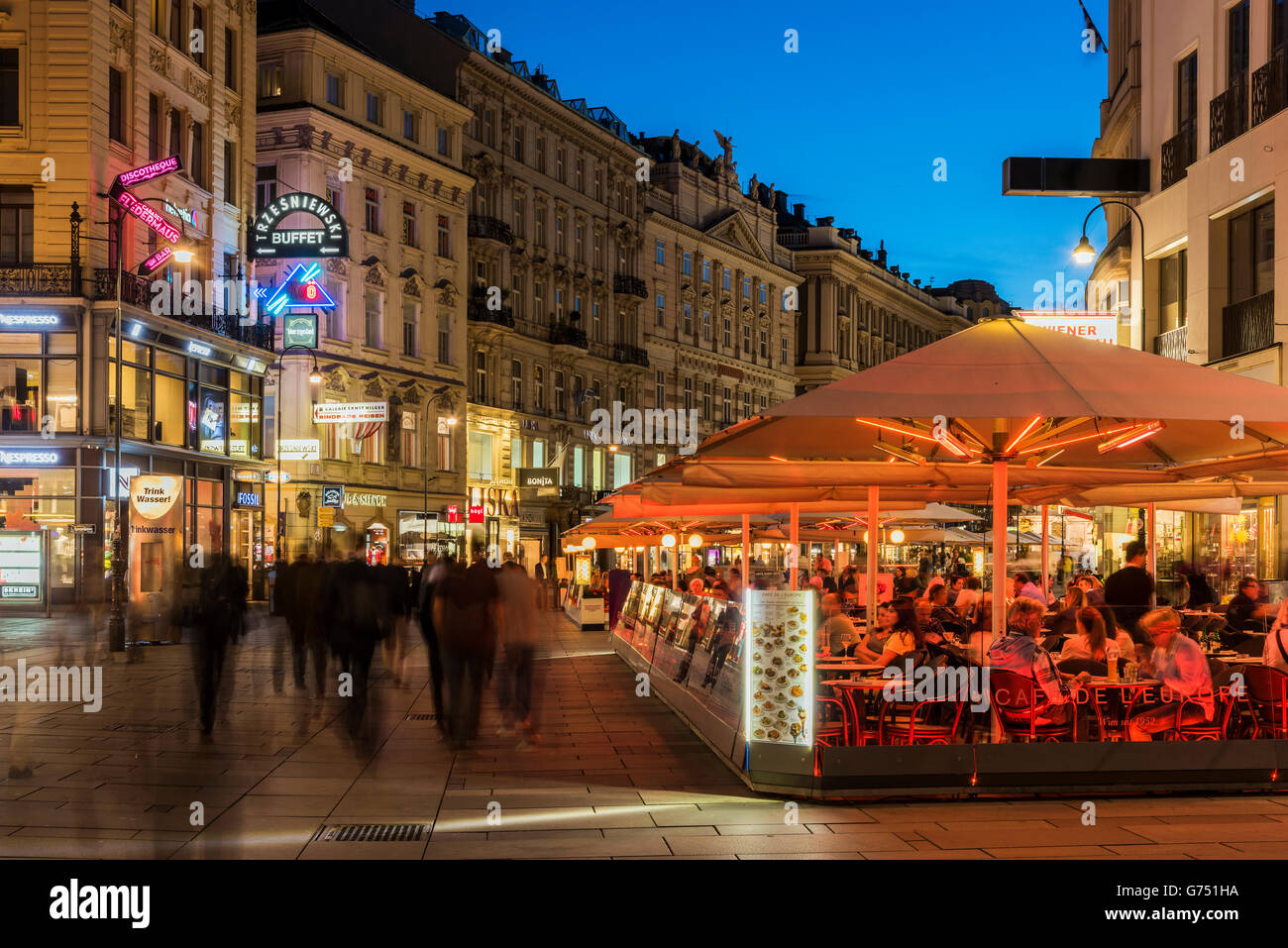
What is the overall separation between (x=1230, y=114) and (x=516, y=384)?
44.3 m

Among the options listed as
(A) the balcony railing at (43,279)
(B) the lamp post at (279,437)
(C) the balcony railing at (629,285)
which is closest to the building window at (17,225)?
(A) the balcony railing at (43,279)

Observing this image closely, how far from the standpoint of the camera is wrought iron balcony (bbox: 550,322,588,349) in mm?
69125

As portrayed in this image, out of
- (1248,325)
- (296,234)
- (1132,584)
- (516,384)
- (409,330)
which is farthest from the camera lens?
(516,384)

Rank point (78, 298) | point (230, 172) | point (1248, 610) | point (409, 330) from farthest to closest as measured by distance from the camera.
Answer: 1. point (409, 330)
2. point (230, 172)
3. point (78, 298)
4. point (1248, 610)

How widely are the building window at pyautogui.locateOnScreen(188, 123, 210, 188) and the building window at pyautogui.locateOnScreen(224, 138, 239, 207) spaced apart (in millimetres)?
1670

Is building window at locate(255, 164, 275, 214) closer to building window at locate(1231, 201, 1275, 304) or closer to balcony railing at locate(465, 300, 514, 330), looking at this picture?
balcony railing at locate(465, 300, 514, 330)

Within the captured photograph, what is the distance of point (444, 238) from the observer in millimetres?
61375

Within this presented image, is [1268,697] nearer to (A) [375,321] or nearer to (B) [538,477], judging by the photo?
(A) [375,321]

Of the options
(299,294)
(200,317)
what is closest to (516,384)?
(299,294)

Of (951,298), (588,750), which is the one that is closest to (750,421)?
(588,750)

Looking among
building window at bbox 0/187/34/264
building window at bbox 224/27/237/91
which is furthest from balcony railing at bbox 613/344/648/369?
building window at bbox 0/187/34/264

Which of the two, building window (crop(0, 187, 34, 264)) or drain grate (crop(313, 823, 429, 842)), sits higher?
building window (crop(0, 187, 34, 264))

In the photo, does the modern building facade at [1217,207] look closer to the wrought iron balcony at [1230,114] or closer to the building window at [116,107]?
the wrought iron balcony at [1230,114]
